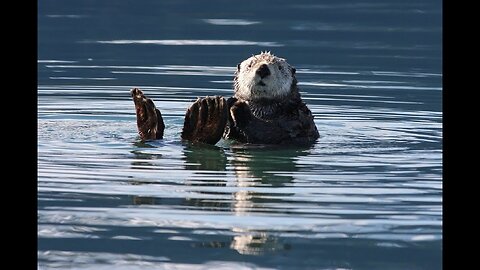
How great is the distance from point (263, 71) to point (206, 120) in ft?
2.22

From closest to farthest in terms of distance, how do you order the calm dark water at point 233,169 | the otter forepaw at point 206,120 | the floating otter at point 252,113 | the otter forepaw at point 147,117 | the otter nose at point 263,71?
the calm dark water at point 233,169 < the otter forepaw at point 206,120 < the floating otter at point 252,113 < the otter forepaw at point 147,117 < the otter nose at point 263,71

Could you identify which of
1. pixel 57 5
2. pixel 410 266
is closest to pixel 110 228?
pixel 410 266

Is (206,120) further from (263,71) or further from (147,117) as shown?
(263,71)

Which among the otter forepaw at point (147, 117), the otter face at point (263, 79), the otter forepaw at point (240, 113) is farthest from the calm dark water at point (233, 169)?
the otter face at point (263, 79)

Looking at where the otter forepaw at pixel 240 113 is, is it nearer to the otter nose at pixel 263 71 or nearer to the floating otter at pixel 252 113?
the floating otter at pixel 252 113

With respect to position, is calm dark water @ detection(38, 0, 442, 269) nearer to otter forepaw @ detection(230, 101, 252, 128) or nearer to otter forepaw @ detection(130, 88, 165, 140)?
otter forepaw @ detection(130, 88, 165, 140)

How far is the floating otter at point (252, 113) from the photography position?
26.6ft

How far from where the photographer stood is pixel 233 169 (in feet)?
24.6

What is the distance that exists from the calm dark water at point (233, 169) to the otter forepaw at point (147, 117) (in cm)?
9

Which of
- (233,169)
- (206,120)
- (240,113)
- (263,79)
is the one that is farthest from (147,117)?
(233,169)

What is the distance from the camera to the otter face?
28.2 feet

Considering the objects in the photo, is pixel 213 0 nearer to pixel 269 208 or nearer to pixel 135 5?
→ pixel 135 5

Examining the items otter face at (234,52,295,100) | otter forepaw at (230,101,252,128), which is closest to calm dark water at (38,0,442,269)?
otter forepaw at (230,101,252,128)
